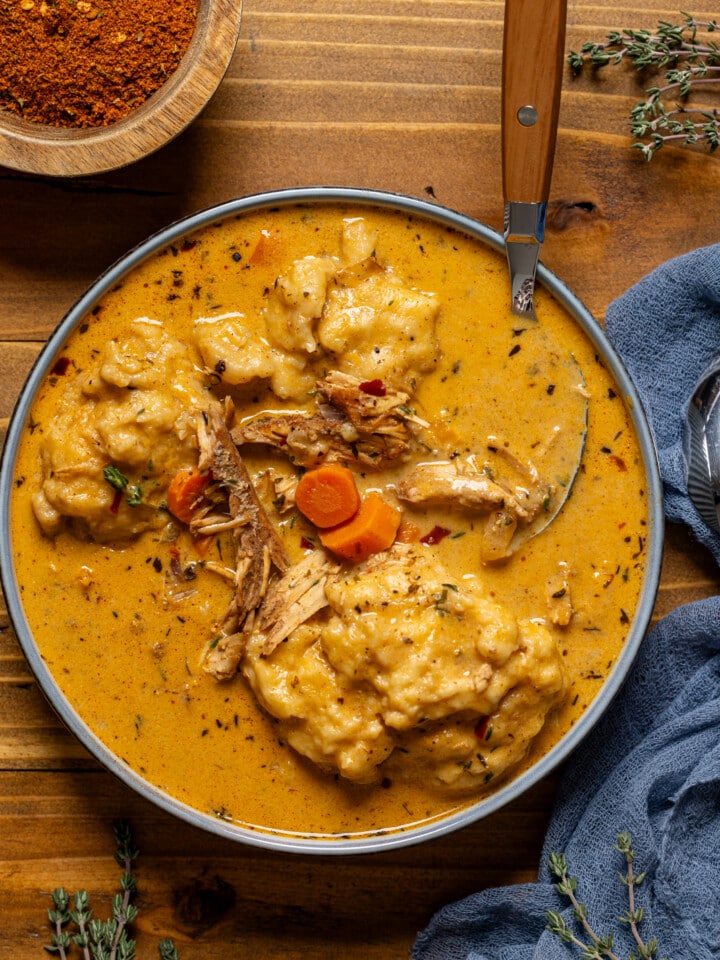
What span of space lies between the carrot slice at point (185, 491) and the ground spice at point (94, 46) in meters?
1.05

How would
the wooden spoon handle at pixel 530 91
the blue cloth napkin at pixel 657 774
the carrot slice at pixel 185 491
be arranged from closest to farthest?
the wooden spoon handle at pixel 530 91 → the carrot slice at pixel 185 491 → the blue cloth napkin at pixel 657 774

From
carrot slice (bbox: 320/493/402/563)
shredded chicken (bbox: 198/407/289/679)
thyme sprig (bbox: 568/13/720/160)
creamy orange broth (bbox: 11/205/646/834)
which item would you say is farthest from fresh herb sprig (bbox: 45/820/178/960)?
thyme sprig (bbox: 568/13/720/160)

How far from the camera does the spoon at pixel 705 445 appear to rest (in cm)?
291

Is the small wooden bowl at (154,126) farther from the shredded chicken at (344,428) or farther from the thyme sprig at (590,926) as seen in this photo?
the thyme sprig at (590,926)

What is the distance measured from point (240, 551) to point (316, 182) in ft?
3.97

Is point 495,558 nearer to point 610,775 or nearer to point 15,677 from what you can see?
point 610,775

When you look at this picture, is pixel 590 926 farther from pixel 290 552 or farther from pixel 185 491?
pixel 185 491

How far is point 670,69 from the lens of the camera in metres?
3.00

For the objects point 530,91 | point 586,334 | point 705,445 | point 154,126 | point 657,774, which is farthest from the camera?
point 705,445

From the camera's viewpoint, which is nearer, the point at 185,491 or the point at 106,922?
the point at 185,491

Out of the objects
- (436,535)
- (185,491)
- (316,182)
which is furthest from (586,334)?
(185,491)

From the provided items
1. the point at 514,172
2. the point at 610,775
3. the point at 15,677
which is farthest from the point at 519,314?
the point at 15,677

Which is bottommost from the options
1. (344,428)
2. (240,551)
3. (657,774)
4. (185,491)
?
(657,774)

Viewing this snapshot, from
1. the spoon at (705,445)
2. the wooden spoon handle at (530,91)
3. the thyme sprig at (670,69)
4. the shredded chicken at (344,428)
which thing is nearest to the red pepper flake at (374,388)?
the shredded chicken at (344,428)
